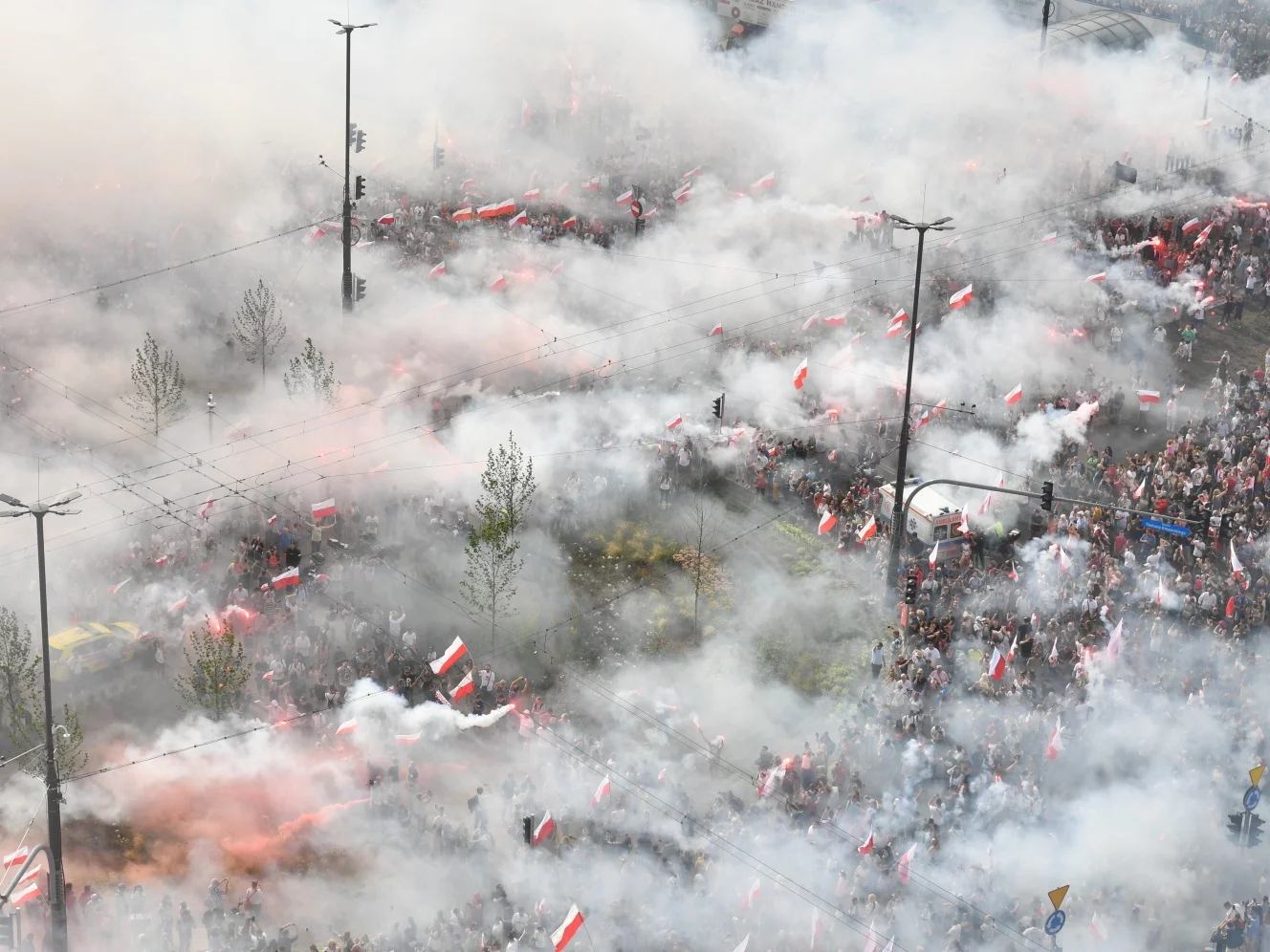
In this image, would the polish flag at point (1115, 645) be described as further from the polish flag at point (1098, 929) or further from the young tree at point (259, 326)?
the young tree at point (259, 326)

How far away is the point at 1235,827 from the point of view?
31.7 metres

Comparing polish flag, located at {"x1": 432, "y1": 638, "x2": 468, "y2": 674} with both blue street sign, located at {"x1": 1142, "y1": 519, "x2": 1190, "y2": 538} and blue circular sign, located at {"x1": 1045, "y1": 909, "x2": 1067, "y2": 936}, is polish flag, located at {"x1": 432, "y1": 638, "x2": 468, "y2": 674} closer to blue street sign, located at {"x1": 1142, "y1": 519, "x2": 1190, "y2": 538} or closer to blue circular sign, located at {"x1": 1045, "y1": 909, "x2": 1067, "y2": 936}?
blue circular sign, located at {"x1": 1045, "y1": 909, "x2": 1067, "y2": 936}

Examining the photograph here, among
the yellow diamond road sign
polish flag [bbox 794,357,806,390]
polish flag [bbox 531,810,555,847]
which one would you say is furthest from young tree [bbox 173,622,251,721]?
polish flag [bbox 794,357,806,390]

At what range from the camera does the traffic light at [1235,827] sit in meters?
31.5

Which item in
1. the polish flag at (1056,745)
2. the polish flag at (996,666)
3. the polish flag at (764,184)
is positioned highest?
the polish flag at (764,184)

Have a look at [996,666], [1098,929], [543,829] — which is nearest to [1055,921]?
[1098,929]

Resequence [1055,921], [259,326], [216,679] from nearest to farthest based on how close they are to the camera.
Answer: [1055,921] → [216,679] → [259,326]

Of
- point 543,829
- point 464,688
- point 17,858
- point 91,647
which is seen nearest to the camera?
point 17,858

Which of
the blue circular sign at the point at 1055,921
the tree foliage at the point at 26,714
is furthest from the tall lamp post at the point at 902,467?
the tree foliage at the point at 26,714

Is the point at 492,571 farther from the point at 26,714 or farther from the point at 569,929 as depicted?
the point at 569,929

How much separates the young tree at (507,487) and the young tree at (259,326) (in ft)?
30.4

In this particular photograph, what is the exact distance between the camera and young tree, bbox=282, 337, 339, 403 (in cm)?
4438

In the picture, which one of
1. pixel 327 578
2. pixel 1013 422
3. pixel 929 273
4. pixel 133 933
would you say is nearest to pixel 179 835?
pixel 133 933

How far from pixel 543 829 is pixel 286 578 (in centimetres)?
984
